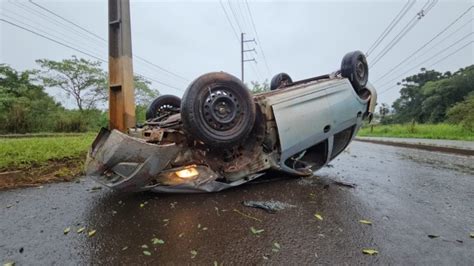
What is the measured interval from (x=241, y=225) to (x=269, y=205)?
0.68m

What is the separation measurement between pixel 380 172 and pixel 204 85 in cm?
440

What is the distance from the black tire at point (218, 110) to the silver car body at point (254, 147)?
30cm

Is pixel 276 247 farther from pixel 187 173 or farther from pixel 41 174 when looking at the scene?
pixel 41 174

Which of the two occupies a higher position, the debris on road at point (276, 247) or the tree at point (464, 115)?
the tree at point (464, 115)

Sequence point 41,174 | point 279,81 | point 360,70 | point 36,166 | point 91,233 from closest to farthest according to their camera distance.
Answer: point 91,233
point 360,70
point 41,174
point 36,166
point 279,81

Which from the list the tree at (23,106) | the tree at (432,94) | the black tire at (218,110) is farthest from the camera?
the tree at (432,94)

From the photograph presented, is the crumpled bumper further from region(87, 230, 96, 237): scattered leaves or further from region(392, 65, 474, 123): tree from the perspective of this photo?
region(392, 65, 474, 123): tree

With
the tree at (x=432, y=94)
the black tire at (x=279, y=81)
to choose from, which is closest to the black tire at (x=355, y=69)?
the black tire at (x=279, y=81)

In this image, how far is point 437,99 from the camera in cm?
4191

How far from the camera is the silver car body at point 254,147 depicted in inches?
115

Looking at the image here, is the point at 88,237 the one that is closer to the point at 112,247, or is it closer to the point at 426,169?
the point at 112,247

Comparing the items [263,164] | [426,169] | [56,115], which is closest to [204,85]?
[263,164]

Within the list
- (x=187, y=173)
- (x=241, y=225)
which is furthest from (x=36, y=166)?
(x=241, y=225)

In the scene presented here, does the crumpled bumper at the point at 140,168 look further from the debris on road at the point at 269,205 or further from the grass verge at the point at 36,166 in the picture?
the grass verge at the point at 36,166
